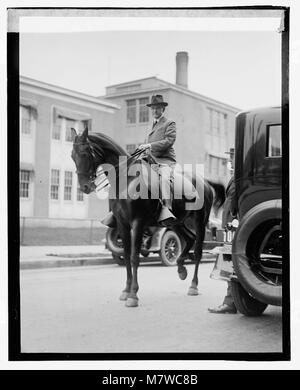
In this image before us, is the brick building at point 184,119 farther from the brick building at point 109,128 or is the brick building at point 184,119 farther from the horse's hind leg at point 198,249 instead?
the horse's hind leg at point 198,249

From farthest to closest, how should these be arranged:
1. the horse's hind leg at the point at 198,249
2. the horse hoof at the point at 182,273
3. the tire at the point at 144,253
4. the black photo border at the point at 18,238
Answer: the tire at the point at 144,253, the horse hoof at the point at 182,273, the horse's hind leg at the point at 198,249, the black photo border at the point at 18,238

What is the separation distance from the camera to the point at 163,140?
537 centimetres

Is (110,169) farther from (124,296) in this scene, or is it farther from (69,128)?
(124,296)

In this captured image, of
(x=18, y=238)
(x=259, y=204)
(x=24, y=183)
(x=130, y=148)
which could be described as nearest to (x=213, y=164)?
(x=259, y=204)

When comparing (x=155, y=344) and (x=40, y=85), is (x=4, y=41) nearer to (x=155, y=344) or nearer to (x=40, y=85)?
(x=40, y=85)

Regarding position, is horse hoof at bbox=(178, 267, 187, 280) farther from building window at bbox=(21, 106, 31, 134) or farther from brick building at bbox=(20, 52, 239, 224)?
building window at bbox=(21, 106, 31, 134)

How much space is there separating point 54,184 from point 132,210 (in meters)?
0.89

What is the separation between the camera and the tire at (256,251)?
15.2ft

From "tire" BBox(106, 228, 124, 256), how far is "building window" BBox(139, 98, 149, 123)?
3.99 ft

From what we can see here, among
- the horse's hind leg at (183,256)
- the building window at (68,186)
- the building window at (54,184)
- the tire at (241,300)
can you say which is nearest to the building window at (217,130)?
the horse's hind leg at (183,256)

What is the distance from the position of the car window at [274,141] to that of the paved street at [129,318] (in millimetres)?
1401
